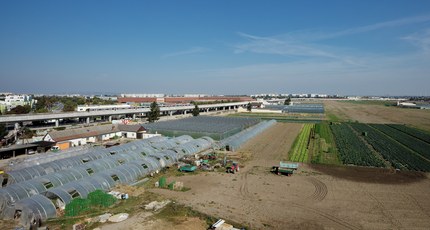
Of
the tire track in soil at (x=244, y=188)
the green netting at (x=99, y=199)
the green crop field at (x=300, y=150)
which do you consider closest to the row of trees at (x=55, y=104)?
the green crop field at (x=300, y=150)

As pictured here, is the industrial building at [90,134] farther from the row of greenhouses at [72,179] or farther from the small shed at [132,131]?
the row of greenhouses at [72,179]

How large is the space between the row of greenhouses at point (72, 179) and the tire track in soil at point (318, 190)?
13.4 metres

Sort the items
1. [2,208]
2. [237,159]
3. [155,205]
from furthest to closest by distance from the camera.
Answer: [237,159]
[155,205]
[2,208]

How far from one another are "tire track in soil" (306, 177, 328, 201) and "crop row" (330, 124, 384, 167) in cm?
814

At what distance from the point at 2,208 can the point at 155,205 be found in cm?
883

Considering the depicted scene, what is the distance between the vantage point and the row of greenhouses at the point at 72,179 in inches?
635

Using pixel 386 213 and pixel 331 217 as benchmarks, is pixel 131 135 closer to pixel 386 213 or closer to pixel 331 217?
pixel 331 217

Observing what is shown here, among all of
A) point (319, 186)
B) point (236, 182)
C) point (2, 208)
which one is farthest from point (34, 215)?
point (319, 186)

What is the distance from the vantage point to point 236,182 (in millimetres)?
23781

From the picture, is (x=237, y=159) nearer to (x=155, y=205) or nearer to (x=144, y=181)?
(x=144, y=181)

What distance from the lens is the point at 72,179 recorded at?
20969 millimetres

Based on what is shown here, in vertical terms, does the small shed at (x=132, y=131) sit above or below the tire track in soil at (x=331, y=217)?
above

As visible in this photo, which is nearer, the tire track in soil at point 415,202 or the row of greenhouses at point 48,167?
the tire track in soil at point 415,202

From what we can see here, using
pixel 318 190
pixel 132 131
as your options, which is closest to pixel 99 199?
pixel 318 190
